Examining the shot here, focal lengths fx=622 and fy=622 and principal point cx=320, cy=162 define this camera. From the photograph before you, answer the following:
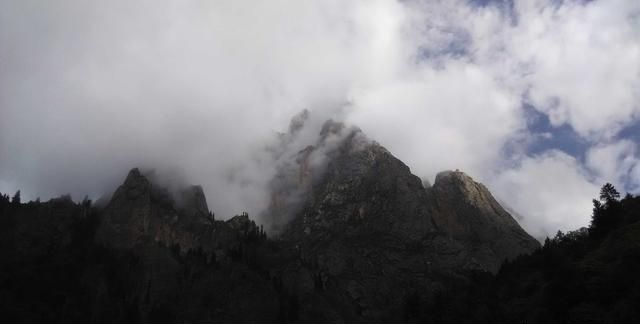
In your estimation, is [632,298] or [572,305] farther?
[572,305]

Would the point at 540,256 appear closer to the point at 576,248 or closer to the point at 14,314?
the point at 576,248

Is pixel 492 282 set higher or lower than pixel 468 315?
higher

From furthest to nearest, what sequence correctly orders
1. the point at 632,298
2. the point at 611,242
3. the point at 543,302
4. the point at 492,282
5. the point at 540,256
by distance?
the point at 492,282
the point at 540,256
the point at 611,242
the point at 543,302
the point at 632,298

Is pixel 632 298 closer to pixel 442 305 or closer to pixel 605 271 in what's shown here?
pixel 605 271

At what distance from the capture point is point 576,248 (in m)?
163

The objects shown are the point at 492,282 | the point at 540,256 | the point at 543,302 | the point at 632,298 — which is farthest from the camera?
the point at 492,282

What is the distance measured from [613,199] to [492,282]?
46.0 meters

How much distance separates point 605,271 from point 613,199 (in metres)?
52.6

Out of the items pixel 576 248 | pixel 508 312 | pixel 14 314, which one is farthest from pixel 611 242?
pixel 14 314

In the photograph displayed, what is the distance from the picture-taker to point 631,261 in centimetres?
12081

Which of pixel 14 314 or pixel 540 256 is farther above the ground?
→ pixel 540 256

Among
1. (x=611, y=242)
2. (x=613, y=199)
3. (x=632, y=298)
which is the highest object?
(x=613, y=199)

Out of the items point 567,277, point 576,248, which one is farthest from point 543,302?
point 576,248

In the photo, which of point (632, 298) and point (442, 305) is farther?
point (442, 305)
